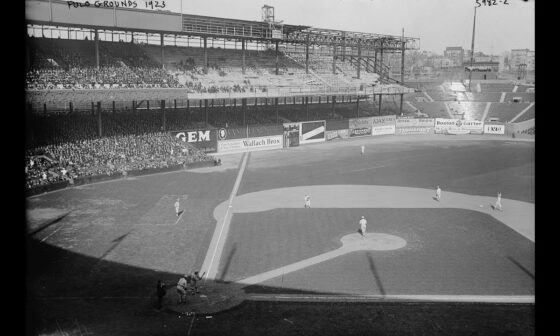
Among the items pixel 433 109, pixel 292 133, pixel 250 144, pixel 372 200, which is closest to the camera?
pixel 372 200

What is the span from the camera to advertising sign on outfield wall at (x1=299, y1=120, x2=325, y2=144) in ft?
203

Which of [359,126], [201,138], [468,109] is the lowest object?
[201,138]

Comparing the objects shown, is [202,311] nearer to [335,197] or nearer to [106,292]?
[106,292]

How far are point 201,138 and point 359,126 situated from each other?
26.7 meters

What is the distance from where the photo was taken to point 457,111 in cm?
8294

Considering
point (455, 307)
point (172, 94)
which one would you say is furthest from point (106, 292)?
point (172, 94)

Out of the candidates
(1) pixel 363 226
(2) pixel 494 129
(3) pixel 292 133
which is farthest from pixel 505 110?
(1) pixel 363 226

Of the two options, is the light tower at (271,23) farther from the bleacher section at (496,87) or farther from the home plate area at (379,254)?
the bleacher section at (496,87)

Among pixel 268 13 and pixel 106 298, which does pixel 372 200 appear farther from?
pixel 268 13

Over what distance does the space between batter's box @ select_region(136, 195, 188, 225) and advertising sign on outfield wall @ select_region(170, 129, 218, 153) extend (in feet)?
54.4

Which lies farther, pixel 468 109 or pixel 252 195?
pixel 468 109

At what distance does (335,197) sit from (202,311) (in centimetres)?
1865

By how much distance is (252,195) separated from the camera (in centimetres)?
3484

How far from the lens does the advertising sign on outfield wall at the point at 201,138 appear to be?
4984 cm
